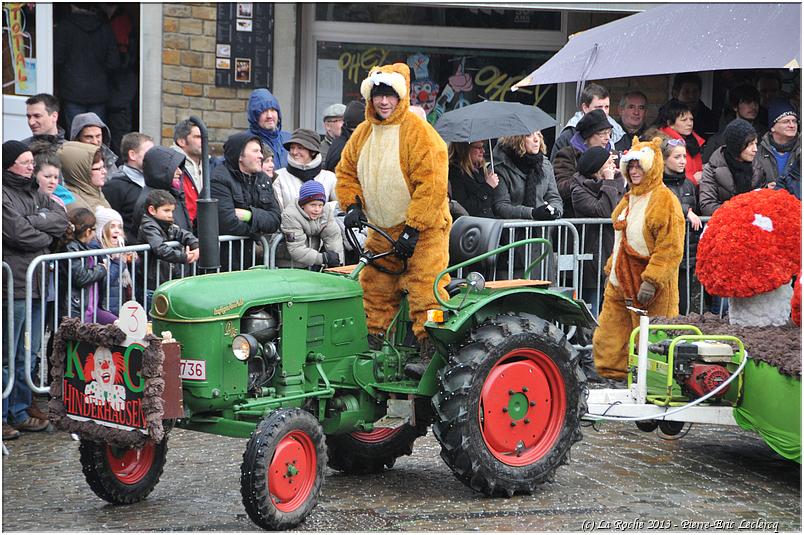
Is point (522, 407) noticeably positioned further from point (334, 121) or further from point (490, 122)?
point (334, 121)

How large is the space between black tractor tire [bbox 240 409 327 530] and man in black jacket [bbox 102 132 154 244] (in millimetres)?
3328

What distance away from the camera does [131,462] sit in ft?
22.6

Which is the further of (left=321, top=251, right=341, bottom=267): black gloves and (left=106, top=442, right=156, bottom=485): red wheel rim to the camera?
(left=321, top=251, right=341, bottom=267): black gloves

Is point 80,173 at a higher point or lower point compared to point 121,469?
higher

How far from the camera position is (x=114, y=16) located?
1375cm

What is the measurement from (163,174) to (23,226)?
119 cm

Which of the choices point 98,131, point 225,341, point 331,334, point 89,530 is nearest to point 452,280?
point 331,334

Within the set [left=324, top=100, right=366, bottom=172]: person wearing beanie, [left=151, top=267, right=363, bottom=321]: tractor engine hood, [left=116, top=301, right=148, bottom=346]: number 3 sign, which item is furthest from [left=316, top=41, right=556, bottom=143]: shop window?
[left=116, top=301, right=148, bottom=346]: number 3 sign

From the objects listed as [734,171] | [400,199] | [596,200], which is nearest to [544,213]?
[596,200]

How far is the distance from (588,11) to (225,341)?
8333mm

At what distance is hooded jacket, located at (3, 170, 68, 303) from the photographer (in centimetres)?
846

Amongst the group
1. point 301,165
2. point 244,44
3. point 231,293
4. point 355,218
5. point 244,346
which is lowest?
point 244,346

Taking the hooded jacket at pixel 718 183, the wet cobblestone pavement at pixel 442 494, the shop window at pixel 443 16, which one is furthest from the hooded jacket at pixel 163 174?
the shop window at pixel 443 16

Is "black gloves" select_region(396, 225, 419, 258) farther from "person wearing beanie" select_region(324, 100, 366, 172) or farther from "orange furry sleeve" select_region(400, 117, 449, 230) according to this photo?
"person wearing beanie" select_region(324, 100, 366, 172)
